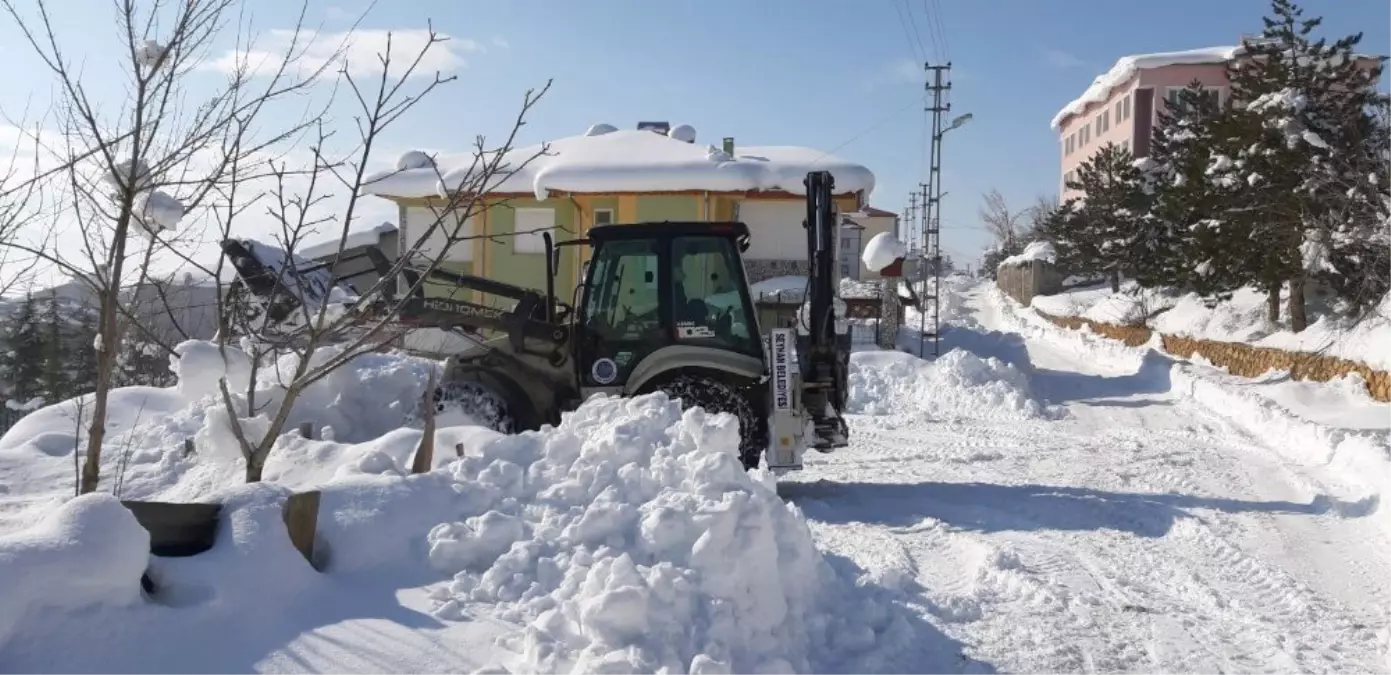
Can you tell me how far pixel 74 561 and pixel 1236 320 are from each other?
28.5 m

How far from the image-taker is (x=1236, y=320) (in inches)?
1087

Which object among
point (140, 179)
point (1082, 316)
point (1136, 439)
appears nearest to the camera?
point (140, 179)

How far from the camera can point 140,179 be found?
5.36m

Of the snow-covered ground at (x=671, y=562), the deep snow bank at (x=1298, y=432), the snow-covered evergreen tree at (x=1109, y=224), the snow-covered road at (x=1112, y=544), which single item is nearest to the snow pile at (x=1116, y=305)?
the snow-covered evergreen tree at (x=1109, y=224)

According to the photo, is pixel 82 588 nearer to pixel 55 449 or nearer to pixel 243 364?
pixel 243 364

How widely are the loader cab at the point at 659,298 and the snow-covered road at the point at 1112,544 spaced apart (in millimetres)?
1670

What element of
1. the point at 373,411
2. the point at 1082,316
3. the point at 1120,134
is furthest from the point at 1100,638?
the point at 1120,134

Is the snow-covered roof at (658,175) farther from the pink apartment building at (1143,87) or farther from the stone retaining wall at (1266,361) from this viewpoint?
the pink apartment building at (1143,87)

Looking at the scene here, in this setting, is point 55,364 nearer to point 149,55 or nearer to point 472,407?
point 472,407

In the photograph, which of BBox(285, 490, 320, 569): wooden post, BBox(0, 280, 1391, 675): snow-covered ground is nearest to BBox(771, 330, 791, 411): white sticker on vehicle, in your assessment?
BBox(0, 280, 1391, 675): snow-covered ground

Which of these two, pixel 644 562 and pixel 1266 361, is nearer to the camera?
pixel 644 562

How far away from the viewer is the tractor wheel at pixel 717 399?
A: 9.13 m

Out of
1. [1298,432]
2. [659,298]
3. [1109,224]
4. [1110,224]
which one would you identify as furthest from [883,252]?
[1109,224]

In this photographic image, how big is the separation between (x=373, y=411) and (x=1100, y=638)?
7306mm
